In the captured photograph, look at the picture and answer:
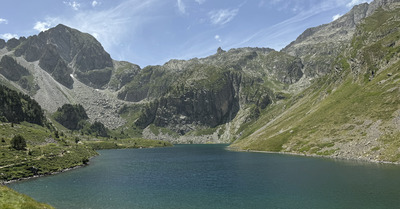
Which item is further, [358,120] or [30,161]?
[358,120]

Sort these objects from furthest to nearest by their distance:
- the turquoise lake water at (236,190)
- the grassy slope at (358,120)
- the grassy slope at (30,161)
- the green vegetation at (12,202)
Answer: the grassy slope at (358,120) → the grassy slope at (30,161) → the turquoise lake water at (236,190) → the green vegetation at (12,202)

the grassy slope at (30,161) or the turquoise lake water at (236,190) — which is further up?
the grassy slope at (30,161)

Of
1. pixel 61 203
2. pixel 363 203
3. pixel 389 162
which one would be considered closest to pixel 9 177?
pixel 61 203

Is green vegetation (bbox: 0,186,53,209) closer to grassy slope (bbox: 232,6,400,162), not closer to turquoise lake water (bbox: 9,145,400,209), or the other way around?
turquoise lake water (bbox: 9,145,400,209)

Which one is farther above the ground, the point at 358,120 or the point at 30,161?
the point at 30,161

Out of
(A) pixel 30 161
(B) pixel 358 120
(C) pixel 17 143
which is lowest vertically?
(B) pixel 358 120

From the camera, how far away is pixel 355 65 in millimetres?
186125

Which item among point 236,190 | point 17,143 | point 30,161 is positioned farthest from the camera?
point 17,143

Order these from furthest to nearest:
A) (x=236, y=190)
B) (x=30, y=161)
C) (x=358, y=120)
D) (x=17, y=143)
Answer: (x=358, y=120) < (x=17, y=143) < (x=30, y=161) < (x=236, y=190)

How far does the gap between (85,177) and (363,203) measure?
81.4 metres

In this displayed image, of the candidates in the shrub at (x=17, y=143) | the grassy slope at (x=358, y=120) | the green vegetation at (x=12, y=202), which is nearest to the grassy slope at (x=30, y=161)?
the shrub at (x=17, y=143)

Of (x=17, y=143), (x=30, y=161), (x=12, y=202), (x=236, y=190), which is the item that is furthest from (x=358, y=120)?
(x=17, y=143)

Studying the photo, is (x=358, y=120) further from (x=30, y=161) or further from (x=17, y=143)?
(x=17, y=143)

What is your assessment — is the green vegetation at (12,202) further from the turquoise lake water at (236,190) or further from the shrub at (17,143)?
the shrub at (17,143)
